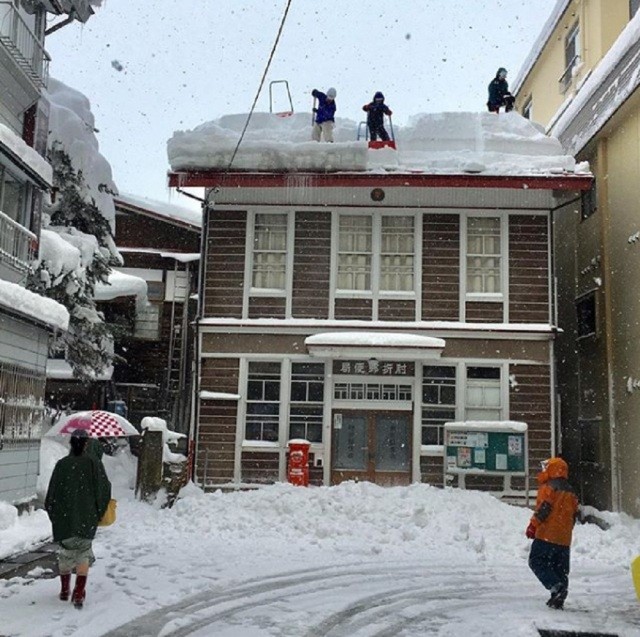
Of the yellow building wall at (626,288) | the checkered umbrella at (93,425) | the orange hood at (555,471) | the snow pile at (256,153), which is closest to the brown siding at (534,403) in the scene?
the yellow building wall at (626,288)

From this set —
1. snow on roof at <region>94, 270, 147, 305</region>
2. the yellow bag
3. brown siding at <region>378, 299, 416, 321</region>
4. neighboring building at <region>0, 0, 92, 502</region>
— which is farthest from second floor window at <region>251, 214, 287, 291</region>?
the yellow bag

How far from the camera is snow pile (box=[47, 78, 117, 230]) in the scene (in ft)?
63.5

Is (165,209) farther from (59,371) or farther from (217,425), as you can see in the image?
(217,425)

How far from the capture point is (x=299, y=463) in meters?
16.2

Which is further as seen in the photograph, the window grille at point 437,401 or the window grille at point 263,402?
the window grille at point 263,402

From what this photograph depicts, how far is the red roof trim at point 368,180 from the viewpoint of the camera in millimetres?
16812

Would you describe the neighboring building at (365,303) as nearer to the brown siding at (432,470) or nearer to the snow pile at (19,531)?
the brown siding at (432,470)

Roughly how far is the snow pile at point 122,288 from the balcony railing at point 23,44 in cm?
825

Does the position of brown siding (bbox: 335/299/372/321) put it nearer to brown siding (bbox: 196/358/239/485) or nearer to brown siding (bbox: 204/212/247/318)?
brown siding (bbox: 204/212/247/318)

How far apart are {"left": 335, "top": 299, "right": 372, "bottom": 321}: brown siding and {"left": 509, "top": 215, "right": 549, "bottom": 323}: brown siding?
3.17 meters

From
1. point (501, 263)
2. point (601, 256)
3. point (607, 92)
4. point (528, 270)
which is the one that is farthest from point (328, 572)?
point (607, 92)

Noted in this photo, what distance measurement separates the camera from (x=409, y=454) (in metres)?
17.1

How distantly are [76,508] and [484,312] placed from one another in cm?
1195

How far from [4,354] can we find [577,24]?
16.6 meters
